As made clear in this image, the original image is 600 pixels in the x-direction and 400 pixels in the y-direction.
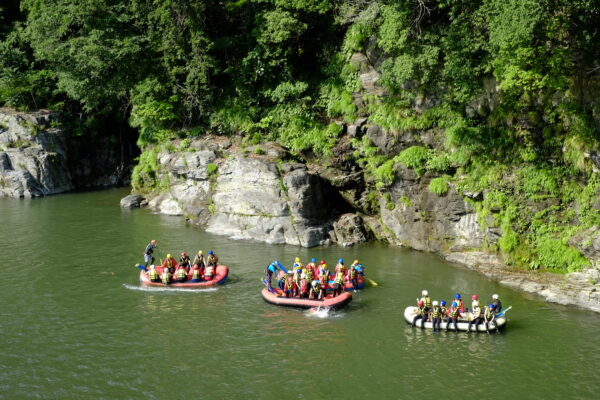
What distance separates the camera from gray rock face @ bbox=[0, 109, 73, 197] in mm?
45000

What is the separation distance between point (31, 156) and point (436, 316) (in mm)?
38814

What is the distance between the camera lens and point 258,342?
19.4 m

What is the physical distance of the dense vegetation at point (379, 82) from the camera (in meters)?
23.4

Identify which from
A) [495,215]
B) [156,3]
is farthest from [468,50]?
[156,3]

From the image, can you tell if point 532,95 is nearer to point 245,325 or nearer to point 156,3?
point 245,325

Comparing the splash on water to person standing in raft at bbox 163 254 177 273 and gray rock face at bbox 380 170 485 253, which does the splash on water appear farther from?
gray rock face at bbox 380 170 485 253

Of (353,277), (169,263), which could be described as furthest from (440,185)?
(169,263)

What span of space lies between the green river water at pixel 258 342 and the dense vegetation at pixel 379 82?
4.99 meters

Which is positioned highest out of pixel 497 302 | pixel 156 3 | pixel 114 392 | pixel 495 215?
pixel 156 3

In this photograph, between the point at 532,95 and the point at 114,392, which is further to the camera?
the point at 532,95

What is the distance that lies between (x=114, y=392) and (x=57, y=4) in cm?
3937

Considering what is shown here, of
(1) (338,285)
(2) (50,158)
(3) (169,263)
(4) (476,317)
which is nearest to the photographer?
(4) (476,317)

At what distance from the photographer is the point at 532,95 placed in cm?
2506

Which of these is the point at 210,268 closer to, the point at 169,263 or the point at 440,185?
the point at 169,263
